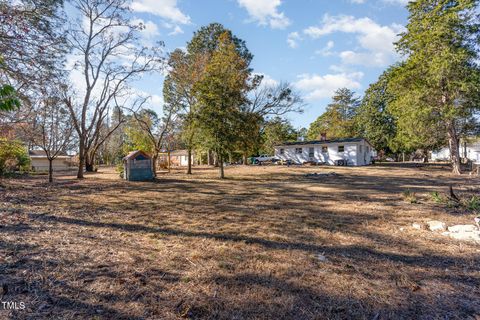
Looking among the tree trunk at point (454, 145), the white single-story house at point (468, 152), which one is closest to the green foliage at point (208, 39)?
the tree trunk at point (454, 145)

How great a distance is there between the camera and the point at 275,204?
7.86 metres

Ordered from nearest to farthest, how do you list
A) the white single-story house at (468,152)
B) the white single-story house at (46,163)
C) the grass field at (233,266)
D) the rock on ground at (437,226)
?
1. the grass field at (233,266)
2. the rock on ground at (437,226)
3. the white single-story house at (46,163)
4. the white single-story house at (468,152)

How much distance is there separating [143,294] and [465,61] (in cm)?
2299

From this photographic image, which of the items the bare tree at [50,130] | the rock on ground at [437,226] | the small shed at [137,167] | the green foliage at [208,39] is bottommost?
the rock on ground at [437,226]

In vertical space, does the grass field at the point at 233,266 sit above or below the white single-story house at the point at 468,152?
below

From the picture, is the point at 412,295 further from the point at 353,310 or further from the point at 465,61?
the point at 465,61

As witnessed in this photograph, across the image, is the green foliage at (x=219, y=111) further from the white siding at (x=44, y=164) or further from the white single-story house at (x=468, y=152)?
the white single-story house at (x=468, y=152)

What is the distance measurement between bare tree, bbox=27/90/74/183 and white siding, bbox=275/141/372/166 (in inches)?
1026

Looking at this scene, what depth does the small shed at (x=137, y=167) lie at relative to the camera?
47.1ft

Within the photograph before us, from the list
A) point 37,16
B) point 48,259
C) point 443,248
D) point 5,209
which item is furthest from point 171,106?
point 443,248

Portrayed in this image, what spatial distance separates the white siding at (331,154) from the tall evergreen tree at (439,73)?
8.55 m

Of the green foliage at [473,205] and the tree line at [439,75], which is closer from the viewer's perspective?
the green foliage at [473,205]

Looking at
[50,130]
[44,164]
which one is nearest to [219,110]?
[50,130]

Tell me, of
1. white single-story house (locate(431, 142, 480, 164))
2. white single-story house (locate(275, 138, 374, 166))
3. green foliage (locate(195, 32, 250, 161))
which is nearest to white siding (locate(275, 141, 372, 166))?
white single-story house (locate(275, 138, 374, 166))
